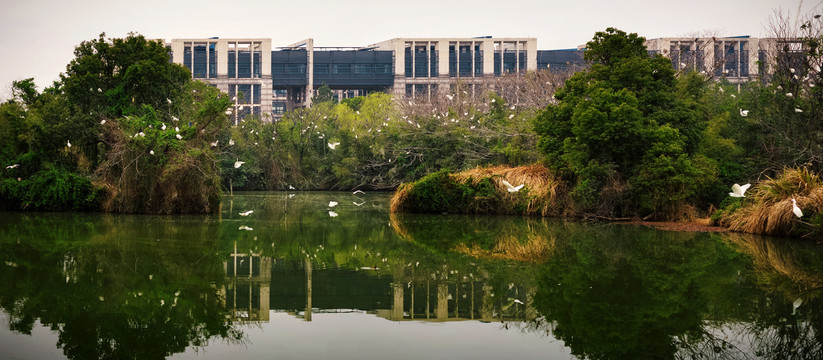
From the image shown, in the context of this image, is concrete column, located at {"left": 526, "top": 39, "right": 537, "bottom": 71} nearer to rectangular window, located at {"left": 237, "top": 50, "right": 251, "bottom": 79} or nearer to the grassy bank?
rectangular window, located at {"left": 237, "top": 50, "right": 251, "bottom": 79}

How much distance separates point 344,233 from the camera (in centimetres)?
1923

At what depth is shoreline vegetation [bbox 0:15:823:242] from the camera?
21.6 meters

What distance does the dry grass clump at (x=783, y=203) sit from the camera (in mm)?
16906

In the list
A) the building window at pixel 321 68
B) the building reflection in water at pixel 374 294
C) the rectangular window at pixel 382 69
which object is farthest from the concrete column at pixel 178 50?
the building reflection in water at pixel 374 294

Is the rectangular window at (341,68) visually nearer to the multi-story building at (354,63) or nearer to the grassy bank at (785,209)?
the multi-story building at (354,63)

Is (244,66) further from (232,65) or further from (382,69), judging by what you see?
(382,69)

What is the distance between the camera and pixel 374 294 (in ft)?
33.3

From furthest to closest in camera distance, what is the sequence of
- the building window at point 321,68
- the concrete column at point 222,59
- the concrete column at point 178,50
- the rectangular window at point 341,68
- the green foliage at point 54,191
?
1. the concrete column at point 222,59
2. the rectangular window at point 341,68
3. the building window at point 321,68
4. the concrete column at point 178,50
5. the green foliage at point 54,191

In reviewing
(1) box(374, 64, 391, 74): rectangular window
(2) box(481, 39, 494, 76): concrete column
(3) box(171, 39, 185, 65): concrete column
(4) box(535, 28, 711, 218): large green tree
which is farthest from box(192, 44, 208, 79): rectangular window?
(4) box(535, 28, 711, 218): large green tree

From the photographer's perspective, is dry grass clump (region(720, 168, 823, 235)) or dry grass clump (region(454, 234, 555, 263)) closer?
dry grass clump (region(454, 234, 555, 263))

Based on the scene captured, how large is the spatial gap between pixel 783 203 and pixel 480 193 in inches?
400

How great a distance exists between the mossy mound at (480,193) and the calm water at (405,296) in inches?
283

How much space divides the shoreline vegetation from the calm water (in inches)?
163

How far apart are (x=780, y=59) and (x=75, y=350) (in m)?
22.9
